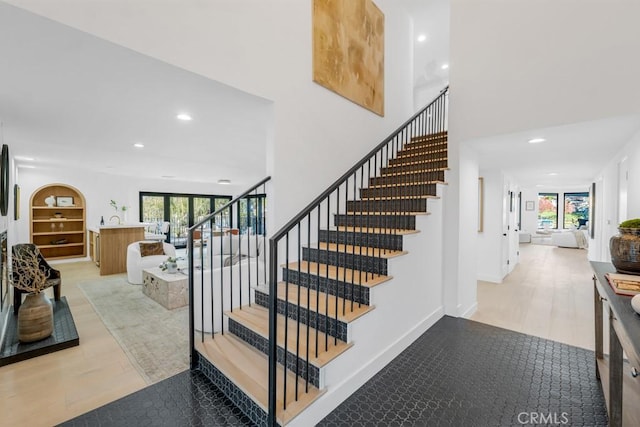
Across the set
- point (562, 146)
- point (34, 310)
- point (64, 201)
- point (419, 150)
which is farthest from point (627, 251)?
point (64, 201)

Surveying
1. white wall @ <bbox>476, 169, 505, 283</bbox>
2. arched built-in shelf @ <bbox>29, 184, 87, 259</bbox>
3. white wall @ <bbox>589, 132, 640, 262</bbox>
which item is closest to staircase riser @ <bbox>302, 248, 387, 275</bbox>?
white wall @ <bbox>589, 132, 640, 262</bbox>

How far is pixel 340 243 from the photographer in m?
3.15

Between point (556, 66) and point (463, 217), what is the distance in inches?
70.5

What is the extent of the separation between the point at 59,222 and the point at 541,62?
10254 mm

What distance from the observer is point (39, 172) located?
269 inches

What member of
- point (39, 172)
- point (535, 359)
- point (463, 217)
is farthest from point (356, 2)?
point (39, 172)

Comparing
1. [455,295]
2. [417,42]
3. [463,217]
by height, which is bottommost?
[455,295]

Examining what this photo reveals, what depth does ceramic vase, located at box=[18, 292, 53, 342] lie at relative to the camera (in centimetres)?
263

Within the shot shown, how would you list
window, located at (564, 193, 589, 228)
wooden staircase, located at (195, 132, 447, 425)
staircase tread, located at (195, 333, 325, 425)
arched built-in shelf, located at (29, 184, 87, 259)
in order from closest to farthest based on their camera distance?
staircase tread, located at (195, 333, 325, 425), wooden staircase, located at (195, 132, 447, 425), arched built-in shelf, located at (29, 184, 87, 259), window, located at (564, 193, 589, 228)

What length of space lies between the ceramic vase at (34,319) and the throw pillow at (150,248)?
2.80 m

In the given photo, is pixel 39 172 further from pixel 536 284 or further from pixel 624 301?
pixel 536 284

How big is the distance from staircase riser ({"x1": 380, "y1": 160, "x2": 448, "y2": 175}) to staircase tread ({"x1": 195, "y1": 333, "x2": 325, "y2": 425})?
2.99 meters

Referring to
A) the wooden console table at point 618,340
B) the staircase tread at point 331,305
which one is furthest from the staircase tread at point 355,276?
the wooden console table at point 618,340

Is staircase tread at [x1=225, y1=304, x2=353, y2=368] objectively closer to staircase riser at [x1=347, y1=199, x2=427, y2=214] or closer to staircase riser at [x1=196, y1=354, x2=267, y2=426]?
staircase riser at [x1=196, y1=354, x2=267, y2=426]
